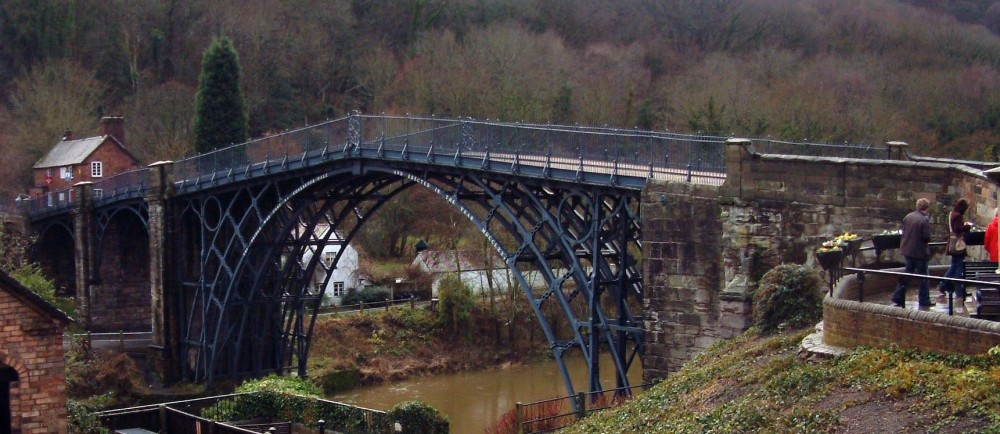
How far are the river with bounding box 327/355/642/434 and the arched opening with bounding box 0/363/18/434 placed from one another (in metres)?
21.2

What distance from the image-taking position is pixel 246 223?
4097 cm

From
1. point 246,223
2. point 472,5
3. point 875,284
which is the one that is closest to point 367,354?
point 246,223

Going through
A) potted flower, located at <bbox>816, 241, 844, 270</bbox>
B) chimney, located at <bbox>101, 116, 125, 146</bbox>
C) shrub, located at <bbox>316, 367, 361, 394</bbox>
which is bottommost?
shrub, located at <bbox>316, 367, 361, 394</bbox>

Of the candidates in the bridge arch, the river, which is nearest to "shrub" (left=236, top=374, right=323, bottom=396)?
the bridge arch

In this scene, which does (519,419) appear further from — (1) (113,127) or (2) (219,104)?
(1) (113,127)

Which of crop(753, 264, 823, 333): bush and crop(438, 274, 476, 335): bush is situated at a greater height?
crop(753, 264, 823, 333): bush

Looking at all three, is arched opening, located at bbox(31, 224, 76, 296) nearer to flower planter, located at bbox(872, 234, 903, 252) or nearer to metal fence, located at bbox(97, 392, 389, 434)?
metal fence, located at bbox(97, 392, 389, 434)

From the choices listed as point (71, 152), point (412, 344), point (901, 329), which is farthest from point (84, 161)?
point (901, 329)

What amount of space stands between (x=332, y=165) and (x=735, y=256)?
15.2 m

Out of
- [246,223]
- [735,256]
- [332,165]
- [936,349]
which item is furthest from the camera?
Answer: [246,223]

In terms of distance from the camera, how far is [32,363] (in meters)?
18.8

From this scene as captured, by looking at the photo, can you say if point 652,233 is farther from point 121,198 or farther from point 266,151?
point 121,198

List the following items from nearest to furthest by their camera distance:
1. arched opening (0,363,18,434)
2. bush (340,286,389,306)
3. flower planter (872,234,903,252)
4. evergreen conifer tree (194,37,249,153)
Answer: arched opening (0,363,18,434) → flower planter (872,234,903,252) → bush (340,286,389,306) → evergreen conifer tree (194,37,249,153)

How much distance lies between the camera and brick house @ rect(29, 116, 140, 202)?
186 ft
